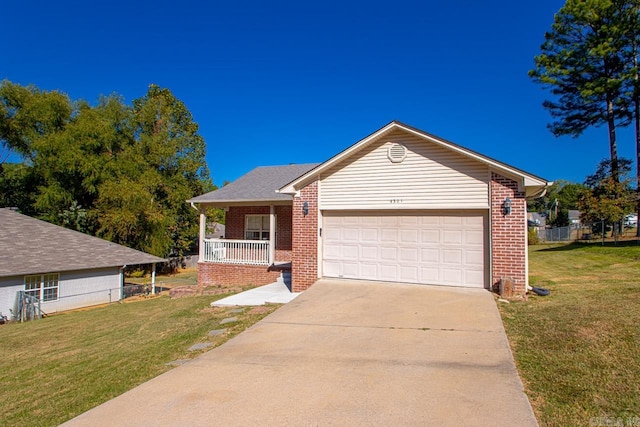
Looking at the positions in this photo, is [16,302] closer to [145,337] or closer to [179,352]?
[145,337]

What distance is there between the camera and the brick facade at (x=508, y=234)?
28.0 ft

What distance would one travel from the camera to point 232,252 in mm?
15297

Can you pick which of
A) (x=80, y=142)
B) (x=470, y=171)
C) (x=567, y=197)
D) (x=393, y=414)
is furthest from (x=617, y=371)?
(x=567, y=197)

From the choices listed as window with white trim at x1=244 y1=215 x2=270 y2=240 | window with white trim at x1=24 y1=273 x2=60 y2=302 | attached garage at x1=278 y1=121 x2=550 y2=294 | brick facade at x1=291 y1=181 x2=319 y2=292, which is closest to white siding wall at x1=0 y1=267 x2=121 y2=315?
window with white trim at x1=24 y1=273 x2=60 y2=302

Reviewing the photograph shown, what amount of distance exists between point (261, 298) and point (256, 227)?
23.6 ft

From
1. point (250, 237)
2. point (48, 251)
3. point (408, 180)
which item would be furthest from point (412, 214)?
point (48, 251)

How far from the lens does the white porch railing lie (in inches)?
577

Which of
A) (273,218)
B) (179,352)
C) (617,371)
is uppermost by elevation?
(273,218)

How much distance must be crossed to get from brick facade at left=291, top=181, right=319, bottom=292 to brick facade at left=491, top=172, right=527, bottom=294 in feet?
15.4

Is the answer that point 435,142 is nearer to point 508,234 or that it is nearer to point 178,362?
point 508,234

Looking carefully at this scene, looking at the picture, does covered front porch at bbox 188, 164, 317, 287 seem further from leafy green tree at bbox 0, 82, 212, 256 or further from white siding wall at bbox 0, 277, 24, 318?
leafy green tree at bbox 0, 82, 212, 256

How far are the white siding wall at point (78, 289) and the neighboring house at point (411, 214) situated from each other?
13.2 m

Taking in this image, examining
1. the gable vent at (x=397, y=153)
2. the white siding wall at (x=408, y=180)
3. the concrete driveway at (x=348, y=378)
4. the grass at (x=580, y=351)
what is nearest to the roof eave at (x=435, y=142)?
the white siding wall at (x=408, y=180)

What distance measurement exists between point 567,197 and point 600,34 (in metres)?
68.7
